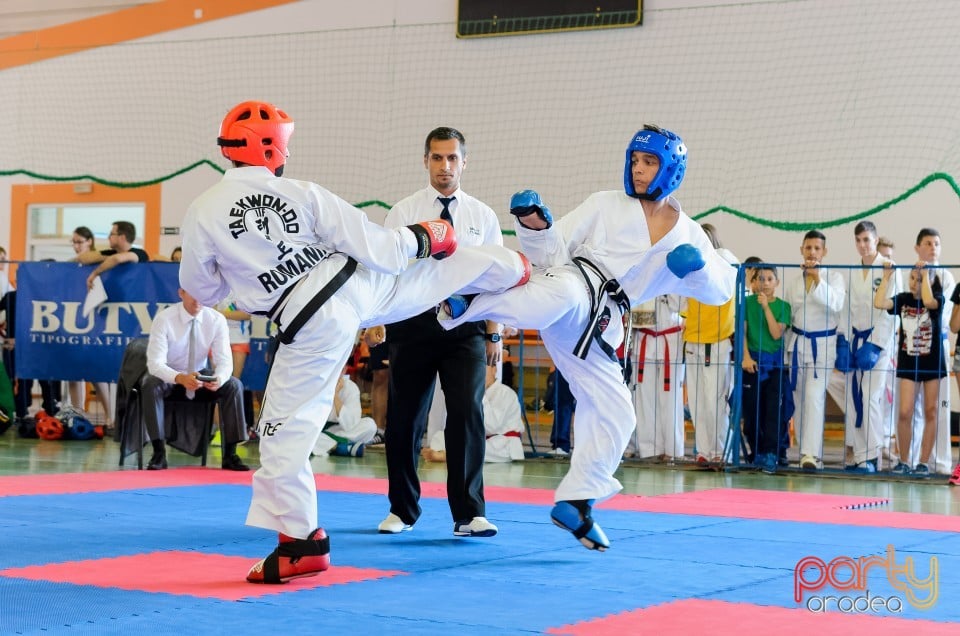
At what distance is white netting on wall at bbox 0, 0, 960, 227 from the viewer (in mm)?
11016

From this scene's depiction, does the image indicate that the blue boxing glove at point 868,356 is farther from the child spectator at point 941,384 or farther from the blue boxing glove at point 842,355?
the child spectator at point 941,384

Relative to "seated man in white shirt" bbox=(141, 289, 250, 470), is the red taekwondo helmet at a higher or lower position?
higher

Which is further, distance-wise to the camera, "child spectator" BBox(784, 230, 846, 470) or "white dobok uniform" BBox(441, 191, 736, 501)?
"child spectator" BBox(784, 230, 846, 470)

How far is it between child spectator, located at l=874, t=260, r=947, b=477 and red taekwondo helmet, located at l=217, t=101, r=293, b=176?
215 inches

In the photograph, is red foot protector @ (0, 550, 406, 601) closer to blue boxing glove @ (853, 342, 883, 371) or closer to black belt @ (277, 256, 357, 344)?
black belt @ (277, 256, 357, 344)

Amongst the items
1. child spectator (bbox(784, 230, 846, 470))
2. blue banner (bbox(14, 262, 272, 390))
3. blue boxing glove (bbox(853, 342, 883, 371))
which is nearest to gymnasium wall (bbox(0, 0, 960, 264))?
child spectator (bbox(784, 230, 846, 470))

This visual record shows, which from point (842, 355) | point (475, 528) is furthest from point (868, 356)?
point (475, 528)

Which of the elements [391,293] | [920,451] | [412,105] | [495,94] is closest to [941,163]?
[920,451]

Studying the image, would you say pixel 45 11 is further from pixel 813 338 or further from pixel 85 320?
pixel 813 338

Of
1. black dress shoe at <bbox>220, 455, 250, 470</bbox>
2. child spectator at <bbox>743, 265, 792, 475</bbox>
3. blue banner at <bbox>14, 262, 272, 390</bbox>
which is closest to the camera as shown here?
black dress shoe at <bbox>220, 455, 250, 470</bbox>

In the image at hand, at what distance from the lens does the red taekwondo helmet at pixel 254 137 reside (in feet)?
12.5

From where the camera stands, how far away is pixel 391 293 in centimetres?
398

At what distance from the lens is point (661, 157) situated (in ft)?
14.0

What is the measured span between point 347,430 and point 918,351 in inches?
174
